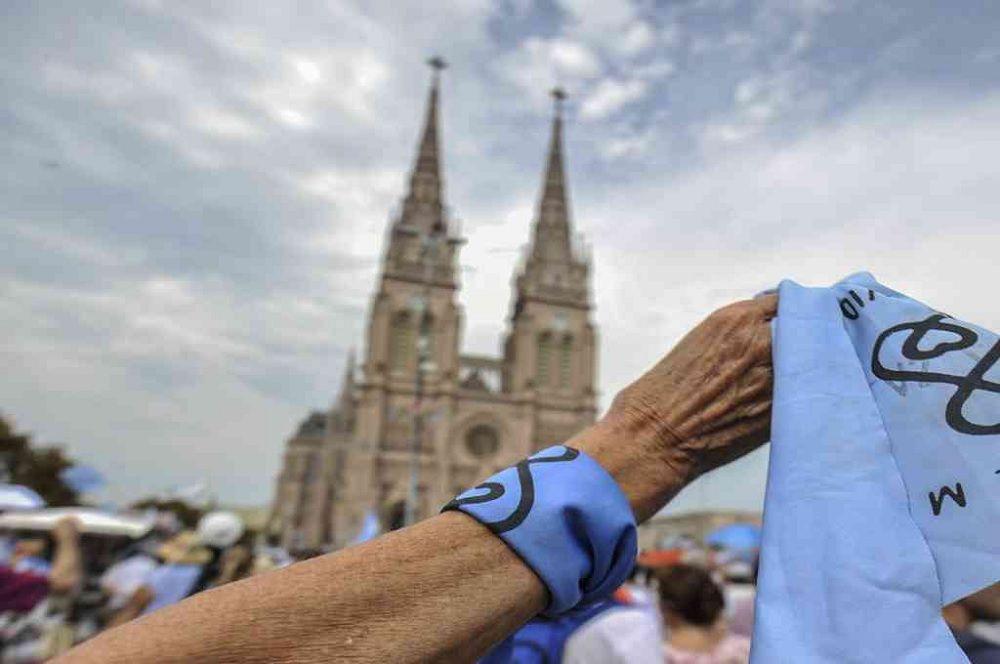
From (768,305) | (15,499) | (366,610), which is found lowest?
(15,499)

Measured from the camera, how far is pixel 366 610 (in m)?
0.66

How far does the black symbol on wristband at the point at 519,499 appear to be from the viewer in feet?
2.50

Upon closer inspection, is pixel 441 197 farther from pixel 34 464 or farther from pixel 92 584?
pixel 92 584

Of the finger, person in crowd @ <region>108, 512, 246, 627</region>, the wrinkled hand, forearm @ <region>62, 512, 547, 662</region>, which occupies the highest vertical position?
the finger

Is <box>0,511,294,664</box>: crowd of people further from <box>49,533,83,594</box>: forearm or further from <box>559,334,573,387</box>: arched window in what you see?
<box>559,334,573,387</box>: arched window

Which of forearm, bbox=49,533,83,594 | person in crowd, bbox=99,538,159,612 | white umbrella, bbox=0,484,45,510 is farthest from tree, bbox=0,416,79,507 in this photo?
forearm, bbox=49,533,83,594

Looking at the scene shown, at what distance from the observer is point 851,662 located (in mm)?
724

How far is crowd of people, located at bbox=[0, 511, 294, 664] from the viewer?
12.6ft

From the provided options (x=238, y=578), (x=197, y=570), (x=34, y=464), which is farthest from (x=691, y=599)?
(x=34, y=464)

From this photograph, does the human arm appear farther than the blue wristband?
Yes

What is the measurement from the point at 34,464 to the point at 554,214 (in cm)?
3287

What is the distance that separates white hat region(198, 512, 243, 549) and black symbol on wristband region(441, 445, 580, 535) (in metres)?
3.51

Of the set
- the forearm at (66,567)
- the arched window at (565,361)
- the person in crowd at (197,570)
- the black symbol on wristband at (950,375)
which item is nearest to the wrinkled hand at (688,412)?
the black symbol on wristband at (950,375)

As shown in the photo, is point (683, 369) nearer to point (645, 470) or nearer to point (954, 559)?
point (645, 470)
